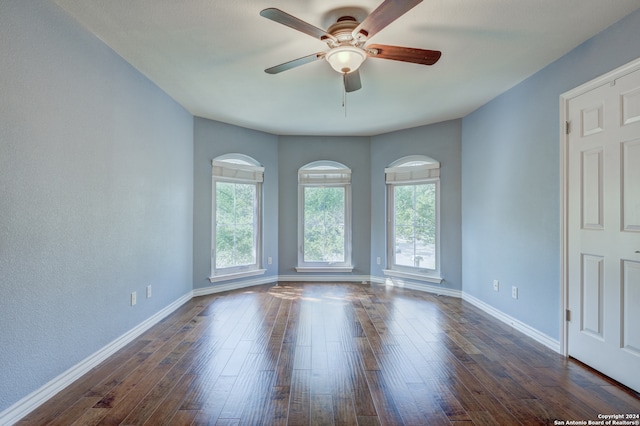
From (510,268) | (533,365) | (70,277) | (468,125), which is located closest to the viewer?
(70,277)

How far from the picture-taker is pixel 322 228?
5.25 m

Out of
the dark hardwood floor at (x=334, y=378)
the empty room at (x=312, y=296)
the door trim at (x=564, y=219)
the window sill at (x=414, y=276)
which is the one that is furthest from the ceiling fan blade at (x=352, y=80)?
the window sill at (x=414, y=276)

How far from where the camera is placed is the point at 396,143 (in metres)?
4.93

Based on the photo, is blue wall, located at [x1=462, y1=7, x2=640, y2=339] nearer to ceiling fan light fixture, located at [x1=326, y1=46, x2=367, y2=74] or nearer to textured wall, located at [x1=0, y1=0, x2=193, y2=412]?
ceiling fan light fixture, located at [x1=326, y1=46, x2=367, y2=74]

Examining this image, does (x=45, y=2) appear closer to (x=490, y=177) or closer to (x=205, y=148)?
(x=205, y=148)

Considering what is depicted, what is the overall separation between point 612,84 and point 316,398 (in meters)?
2.86

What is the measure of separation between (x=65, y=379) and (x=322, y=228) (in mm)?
3680

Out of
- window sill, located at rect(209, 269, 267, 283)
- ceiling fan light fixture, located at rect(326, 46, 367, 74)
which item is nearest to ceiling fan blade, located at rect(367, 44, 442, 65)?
ceiling fan light fixture, located at rect(326, 46, 367, 74)

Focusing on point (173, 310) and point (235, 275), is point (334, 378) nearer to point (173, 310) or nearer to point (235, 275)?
point (173, 310)

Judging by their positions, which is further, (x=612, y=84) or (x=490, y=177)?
(x=490, y=177)

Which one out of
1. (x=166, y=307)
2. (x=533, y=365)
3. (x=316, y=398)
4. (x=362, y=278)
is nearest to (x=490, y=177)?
(x=533, y=365)

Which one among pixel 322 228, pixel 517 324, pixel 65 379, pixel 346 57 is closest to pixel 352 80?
pixel 346 57

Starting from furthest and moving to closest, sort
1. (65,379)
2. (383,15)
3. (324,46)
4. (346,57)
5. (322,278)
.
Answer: (322,278)
(324,46)
(346,57)
(65,379)
(383,15)

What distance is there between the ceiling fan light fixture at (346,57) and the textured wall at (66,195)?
175cm
